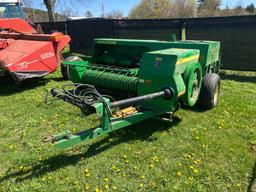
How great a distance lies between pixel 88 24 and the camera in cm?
1215

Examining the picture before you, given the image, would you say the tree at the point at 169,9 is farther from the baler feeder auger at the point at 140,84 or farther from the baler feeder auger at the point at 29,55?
the baler feeder auger at the point at 140,84

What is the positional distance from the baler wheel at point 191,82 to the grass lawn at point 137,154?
44 cm

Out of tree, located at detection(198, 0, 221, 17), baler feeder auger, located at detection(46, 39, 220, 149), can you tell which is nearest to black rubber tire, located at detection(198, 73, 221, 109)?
baler feeder auger, located at detection(46, 39, 220, 149)

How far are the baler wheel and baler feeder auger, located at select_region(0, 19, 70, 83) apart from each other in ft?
11.4

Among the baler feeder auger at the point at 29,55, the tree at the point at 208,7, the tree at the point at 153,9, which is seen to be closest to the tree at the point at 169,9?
the tree at the point at 153,9

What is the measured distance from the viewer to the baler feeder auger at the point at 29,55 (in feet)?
19.0

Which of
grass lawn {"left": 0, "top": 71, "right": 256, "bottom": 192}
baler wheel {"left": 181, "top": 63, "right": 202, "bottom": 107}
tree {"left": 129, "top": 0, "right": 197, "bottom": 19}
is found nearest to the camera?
grass lawn {"left": 0, "top": 71, "right": 256, "bottom": 192}

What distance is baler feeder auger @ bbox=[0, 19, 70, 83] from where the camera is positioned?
19.0ft

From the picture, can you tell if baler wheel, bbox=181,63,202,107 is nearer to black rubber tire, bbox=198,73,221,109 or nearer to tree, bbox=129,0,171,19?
black rubber tire, bbox=198,73,221,109

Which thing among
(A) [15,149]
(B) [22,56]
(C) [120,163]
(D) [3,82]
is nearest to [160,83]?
(C) [120,163]

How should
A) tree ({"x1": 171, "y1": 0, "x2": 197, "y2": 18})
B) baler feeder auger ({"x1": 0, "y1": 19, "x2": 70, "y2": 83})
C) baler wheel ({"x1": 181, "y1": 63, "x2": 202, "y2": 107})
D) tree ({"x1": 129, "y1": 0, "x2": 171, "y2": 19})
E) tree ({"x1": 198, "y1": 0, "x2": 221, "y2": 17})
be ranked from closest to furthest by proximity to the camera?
baler wheel ({"x1": 181, "y1": 63, "x2": 202, "y2": 107}) → baler feeder auger ({"x1": 0, "y1": 19, "x2": 70, "y2": 83}) → tree ({"x1": 171, "y1": 0, "x2": 197, "y2": 18}) → tree ({"x1": 129, "y1": 0, "x2": 171, "y2": 19}) → tree ({"x1": 198, "y1": 0, "x2": 221, "y2": 17})

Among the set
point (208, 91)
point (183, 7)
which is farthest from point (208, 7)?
point (208, 91)

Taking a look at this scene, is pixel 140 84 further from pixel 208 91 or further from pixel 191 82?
pixel 208 91

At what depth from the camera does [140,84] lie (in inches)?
162
